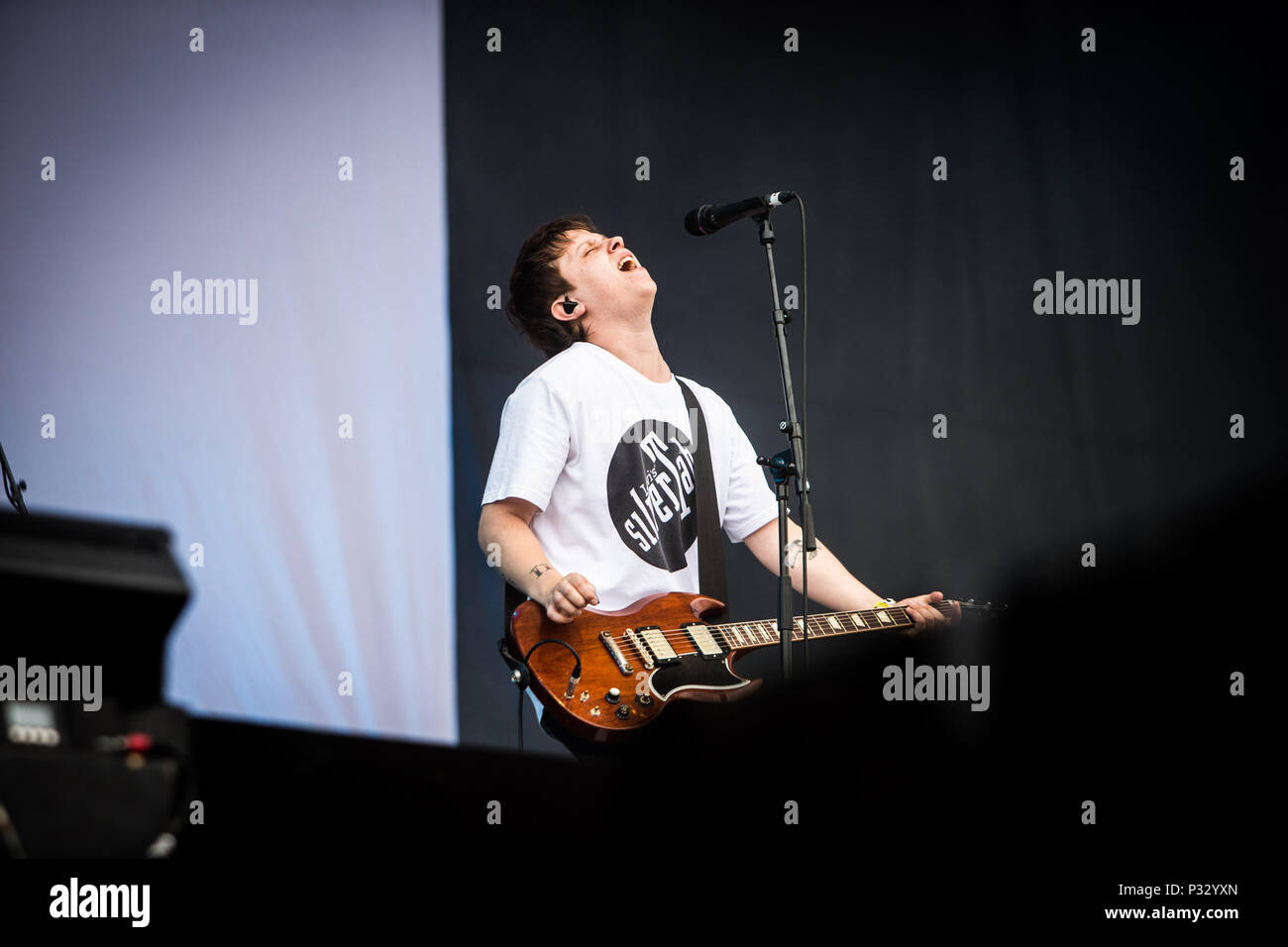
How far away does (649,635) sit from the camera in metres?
2.79

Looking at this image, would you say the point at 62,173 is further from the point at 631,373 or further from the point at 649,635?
the point at 649,635

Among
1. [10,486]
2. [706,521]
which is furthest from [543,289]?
[10,486]

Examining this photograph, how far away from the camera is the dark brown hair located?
132 inches

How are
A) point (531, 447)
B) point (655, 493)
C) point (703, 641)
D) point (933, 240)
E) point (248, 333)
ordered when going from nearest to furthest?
point (703, 641) < point (531, 447) < point (655, 493) < point (248, 333) < point (933, 240)

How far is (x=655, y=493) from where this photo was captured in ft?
10.3

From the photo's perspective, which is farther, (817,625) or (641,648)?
(817,625)

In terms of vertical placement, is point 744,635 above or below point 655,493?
Answer: below

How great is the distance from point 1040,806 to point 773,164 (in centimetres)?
233

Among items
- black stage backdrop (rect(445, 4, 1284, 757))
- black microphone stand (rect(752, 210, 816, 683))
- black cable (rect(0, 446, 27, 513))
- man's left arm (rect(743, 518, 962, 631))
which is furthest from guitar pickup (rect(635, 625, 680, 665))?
black cable (rect(0, 446, 27, 513))

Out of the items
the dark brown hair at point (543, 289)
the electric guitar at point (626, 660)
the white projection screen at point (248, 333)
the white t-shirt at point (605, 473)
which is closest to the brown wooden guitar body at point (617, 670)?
the electric guitar at point (626, 660)

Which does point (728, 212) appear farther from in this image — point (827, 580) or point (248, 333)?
point (248, 333)

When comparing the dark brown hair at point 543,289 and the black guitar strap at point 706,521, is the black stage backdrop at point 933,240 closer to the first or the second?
the dark brown hair at point 543,289

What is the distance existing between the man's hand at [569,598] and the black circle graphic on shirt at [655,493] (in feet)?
1.26

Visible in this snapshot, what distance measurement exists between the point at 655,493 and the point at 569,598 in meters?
0.56
